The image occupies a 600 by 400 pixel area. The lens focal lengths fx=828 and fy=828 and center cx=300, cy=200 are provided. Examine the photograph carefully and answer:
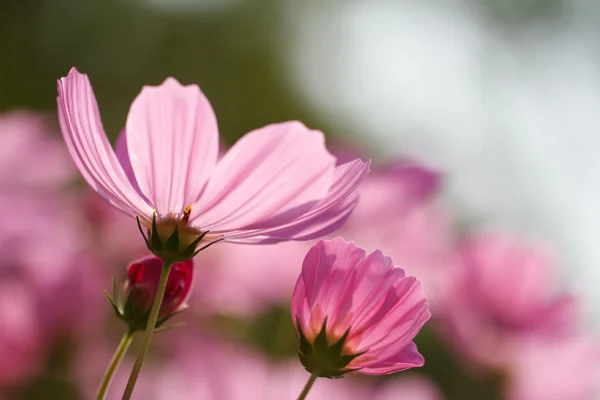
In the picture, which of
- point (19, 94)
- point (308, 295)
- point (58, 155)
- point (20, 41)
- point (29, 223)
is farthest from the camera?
point (20, 41)

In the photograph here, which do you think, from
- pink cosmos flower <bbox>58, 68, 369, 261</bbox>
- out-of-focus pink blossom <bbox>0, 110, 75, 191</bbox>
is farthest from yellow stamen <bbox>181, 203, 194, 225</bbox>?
out-of-focus pink blossom <bbox>0, 110, 75, 191</bbox>

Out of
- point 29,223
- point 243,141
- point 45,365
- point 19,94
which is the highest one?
point 243,141

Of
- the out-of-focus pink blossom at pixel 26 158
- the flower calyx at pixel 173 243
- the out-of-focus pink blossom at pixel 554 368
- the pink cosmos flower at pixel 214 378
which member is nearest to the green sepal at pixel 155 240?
the flower calyx at pixel 173 243

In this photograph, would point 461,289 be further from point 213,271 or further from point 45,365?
point 45,365

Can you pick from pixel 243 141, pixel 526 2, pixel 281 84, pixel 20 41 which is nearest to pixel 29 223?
pixel 243 141

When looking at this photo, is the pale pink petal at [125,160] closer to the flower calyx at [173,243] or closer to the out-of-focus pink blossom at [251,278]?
the flower calyx at [173,243]

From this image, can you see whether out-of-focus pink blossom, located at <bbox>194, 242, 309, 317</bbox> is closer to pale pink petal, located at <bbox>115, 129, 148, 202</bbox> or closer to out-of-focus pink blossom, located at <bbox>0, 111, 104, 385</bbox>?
out-of-focus pink blossom, located at <bbox>0, 111, 104, 385</bbox>

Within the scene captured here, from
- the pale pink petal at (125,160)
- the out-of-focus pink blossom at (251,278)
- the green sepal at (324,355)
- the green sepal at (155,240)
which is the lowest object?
the out-of-focus pink blossom at (251,278)

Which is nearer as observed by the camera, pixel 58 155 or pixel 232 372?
pixel 232 372
